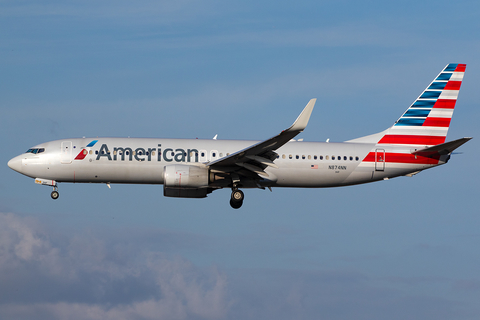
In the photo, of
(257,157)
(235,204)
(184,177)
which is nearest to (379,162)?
(257,157)

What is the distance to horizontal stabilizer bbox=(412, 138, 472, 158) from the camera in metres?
32.7

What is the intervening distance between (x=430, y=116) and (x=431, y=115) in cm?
11

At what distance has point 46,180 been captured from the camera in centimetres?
3400

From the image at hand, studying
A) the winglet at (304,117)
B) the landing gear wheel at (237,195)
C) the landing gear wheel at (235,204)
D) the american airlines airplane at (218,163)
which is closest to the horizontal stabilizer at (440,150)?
the american airlines airplane at (218,163)

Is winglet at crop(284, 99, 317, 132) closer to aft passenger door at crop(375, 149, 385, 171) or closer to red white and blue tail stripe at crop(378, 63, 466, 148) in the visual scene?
aft passenger door at crop(375, 149, 385, 171)

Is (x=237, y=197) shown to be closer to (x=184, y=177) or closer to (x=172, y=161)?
(x=184, y=177)

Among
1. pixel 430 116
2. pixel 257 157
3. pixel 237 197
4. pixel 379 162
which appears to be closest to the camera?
pixel 257 157

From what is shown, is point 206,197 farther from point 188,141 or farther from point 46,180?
point 46,180

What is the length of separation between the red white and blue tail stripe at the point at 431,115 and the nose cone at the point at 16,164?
71.6 ft

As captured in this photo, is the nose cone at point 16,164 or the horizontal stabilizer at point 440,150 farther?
the nose cone at point 16,164

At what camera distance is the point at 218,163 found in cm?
3189

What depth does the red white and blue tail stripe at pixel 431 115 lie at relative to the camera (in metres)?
36.5

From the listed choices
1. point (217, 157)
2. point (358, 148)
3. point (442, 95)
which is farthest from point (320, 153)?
point (442, 95)

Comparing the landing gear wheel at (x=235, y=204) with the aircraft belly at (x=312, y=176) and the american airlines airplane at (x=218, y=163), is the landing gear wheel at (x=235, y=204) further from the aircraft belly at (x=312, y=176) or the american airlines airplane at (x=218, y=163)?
the aircraft belly at (x=312, y=176)
